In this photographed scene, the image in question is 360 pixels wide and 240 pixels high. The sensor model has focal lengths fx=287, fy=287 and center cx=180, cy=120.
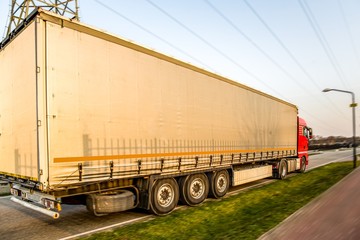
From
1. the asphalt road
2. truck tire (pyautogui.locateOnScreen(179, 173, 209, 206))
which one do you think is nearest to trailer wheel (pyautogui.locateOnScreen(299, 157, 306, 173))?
truck tire (pyautogui.locateOnScreen(179, 173, 209, 206))

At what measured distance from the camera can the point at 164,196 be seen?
7895 mm

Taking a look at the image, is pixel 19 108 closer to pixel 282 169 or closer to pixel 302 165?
pixel 282 169

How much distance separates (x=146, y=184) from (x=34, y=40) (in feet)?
13.5

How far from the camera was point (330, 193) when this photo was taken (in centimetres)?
917

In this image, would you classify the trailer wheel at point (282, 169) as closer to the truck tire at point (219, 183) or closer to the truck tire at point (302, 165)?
the truck tire at point (302, 165)

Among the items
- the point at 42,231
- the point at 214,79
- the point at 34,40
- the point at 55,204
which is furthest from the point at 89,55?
the point at 214,79

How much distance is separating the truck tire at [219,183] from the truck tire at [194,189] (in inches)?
11.4

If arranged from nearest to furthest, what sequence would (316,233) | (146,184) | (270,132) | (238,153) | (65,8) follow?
(316,233), (146,184), (238,153), (270,132), (65,8)

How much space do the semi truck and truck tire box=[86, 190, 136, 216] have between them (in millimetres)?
23

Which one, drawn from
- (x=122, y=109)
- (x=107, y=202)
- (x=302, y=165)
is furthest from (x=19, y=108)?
(x=302, y=165)

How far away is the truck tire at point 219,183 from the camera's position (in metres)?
9.67

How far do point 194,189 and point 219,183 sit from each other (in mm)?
1426

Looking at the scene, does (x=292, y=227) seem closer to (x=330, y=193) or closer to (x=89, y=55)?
(x=330, y=193)

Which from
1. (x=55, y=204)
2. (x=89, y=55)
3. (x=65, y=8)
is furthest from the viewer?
(x=65, y=8)
